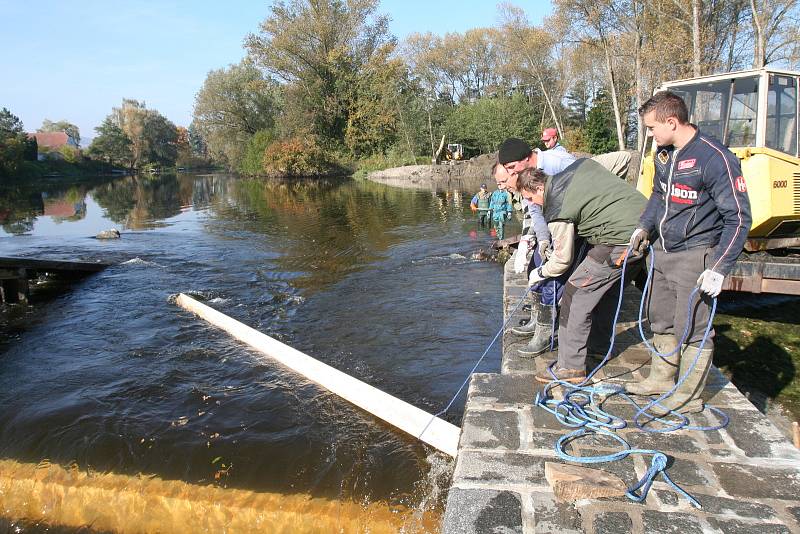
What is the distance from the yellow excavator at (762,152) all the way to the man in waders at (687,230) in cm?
314

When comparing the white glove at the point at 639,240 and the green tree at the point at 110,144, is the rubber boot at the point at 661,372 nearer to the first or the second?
the white glove at the point at 639,240

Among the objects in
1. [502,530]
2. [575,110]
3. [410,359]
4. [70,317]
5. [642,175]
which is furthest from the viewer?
[575,110]

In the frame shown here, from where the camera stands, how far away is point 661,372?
3920mm

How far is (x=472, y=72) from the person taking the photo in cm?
6769

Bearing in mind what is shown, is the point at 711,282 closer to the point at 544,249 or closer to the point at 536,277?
the point at 536,277

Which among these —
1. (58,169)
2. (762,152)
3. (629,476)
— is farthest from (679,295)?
(58,169)

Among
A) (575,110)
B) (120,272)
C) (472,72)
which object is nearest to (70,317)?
(120,272)

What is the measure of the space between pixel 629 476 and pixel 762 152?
19.9 ft

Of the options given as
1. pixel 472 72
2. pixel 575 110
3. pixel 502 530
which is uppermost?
pixel 472 72

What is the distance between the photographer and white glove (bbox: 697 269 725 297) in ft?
10.9

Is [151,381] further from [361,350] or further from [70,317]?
[70,317]

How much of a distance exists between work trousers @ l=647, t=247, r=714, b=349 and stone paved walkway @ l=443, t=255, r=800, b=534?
60 centimetres

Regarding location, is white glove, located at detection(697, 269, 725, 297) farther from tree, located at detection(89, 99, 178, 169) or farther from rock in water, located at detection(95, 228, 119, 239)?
tree, located at detection(89, 99, 178, 169)

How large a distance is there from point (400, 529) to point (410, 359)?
300cm
